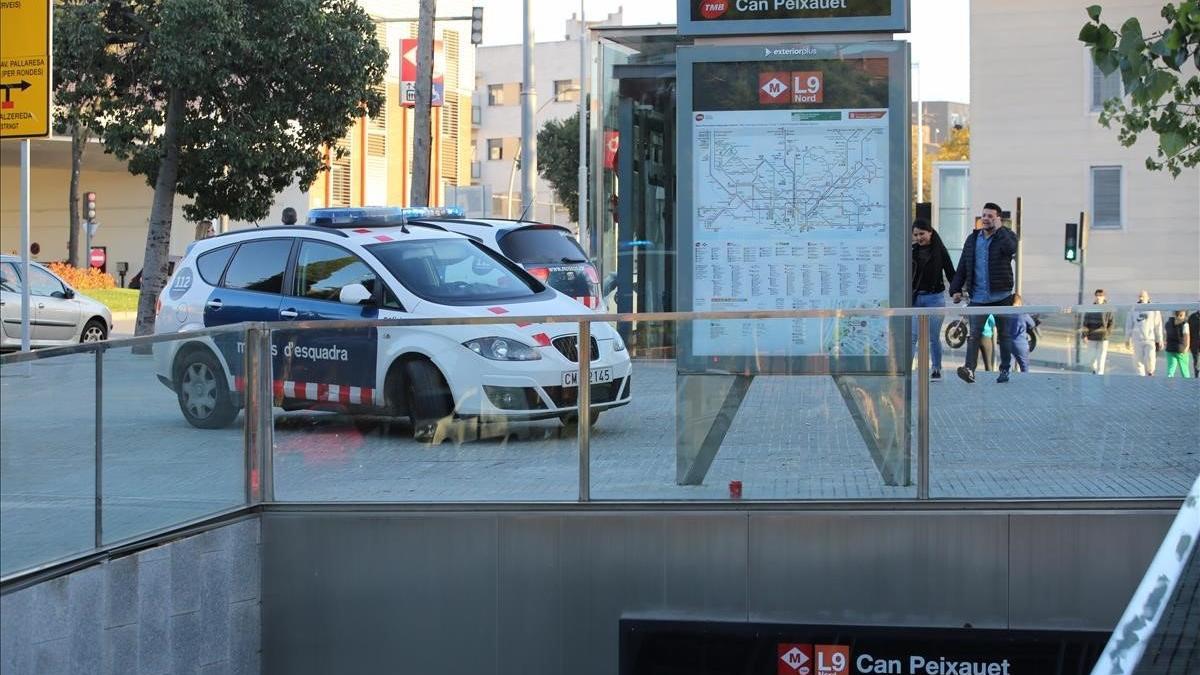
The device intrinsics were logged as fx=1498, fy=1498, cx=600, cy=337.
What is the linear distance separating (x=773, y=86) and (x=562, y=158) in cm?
5580

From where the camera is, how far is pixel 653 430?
7.67 metres

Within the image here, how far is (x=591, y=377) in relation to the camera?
7.62 m

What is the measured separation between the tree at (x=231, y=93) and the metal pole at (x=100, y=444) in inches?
676

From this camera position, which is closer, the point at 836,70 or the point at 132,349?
the point at 132,349

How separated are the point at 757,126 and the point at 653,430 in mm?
1741

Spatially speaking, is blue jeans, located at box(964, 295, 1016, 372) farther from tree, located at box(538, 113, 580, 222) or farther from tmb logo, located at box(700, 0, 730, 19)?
tree, located at box(538, 113, 580, 222)

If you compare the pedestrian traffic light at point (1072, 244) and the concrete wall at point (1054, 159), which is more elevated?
the concrete wall at point (1054, 159)

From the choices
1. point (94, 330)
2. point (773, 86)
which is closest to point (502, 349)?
point (773, 86)

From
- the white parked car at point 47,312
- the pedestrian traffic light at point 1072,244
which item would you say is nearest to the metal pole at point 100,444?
the white parked car at point 47,312

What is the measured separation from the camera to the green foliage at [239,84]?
75.7ft

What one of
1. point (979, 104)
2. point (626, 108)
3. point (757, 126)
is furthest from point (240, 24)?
point (979, 104)

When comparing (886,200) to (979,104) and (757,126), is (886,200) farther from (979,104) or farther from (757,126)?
(979,104)

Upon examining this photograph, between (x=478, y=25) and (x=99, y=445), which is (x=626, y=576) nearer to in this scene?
(x=99, y=445)

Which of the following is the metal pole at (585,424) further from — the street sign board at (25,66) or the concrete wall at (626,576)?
the street sign board at (25,66)
